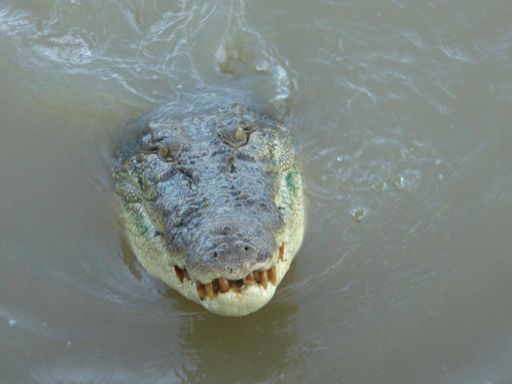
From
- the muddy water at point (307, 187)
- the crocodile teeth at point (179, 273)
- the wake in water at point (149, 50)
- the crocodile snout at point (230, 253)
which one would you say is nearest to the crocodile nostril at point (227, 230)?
the crocodile snout at point (230, 253)

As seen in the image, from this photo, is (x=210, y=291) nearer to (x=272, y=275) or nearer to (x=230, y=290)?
(x=230, y=290)

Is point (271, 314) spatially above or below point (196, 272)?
below

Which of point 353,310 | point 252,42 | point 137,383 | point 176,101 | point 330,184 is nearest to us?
point 137,383

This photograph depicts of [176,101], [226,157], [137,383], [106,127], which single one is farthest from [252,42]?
[137,383]

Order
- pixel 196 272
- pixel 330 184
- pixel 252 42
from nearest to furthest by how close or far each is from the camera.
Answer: pixel 196 272 < pixel 330 184 < pixel 252 42

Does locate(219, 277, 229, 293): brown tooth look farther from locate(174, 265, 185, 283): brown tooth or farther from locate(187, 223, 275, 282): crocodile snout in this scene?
locate(174, 265, 185, 283): brown tooth

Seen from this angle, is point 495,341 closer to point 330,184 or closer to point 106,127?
point 330,184
